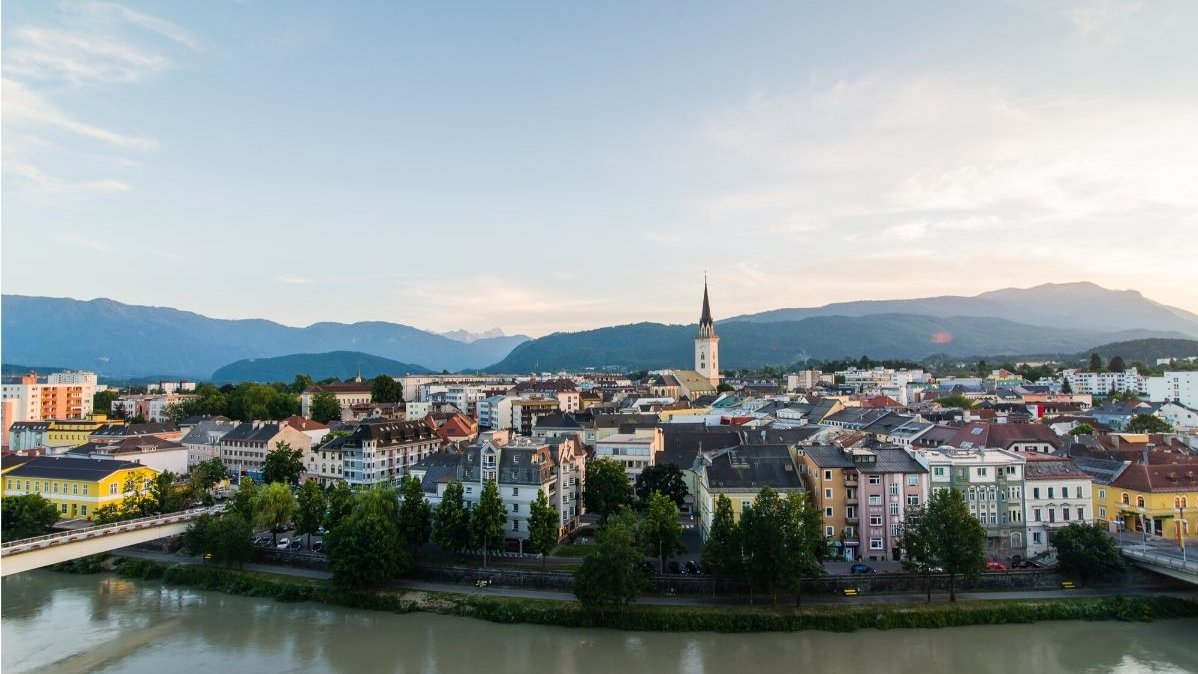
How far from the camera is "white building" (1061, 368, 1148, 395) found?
101 m

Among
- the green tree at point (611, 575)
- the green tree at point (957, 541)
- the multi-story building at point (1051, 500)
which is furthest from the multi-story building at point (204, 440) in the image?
the multi-story building at point (1051, 500)

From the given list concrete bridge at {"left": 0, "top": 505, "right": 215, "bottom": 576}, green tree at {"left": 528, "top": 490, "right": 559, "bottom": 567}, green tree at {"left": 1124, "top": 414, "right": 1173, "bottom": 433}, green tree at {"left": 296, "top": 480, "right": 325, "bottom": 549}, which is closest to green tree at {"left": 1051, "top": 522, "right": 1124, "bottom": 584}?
green tree at {"left": 528, "top": 490, "right": 559, "bottom": 567}

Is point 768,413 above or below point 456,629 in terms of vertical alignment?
above

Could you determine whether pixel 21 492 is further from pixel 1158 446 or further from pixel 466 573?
pixel 1158 446

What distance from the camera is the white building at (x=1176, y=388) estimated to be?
78750 millimetres

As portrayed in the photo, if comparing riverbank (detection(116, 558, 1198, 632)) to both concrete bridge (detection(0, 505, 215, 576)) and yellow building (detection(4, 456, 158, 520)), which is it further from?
yellow building (detection(4, 456, 158, 520))

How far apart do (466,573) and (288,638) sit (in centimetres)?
661

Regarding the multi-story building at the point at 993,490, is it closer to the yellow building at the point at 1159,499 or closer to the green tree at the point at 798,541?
the yellow building at the point at 1159,499

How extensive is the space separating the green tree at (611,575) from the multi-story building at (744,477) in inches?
186

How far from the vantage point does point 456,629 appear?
2483 cm

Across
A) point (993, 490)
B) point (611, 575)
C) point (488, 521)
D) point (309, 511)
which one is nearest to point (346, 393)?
point (309, 511)

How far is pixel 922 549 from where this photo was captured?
965 inches

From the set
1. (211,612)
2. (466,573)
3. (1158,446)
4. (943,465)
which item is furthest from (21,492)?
(1158,446)

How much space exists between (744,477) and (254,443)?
38.9 meters
